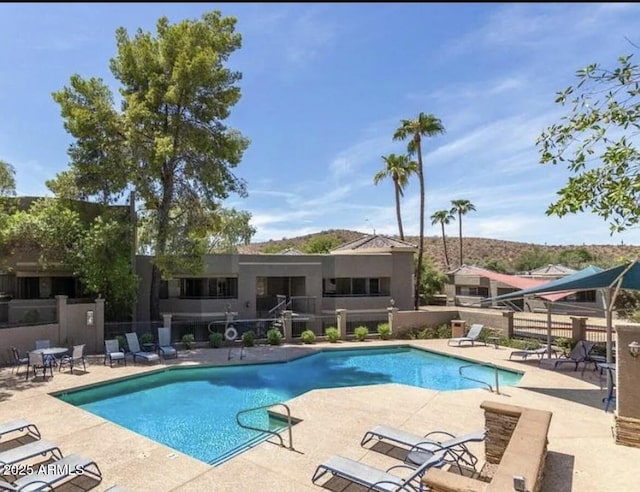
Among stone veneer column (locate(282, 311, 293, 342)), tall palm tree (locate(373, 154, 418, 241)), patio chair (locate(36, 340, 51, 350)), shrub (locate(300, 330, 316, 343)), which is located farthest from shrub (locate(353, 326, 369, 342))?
tall palm tree (locate(373, 154, 418, 241))

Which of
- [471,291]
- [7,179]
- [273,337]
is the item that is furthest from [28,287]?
[471,291]

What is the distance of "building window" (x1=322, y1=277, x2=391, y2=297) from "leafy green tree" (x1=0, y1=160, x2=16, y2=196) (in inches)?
899

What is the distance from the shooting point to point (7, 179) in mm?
28625

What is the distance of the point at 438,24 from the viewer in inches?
230

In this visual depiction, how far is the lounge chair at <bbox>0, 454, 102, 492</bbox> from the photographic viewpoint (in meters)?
5.63

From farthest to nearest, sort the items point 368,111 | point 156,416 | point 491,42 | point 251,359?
point 368,111, point 251,359, point 156,416, point 491,42

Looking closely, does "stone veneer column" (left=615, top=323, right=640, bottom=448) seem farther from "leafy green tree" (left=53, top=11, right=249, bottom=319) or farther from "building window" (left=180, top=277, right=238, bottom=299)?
"building window" (left=180, top=277, right=238, bottom=299)

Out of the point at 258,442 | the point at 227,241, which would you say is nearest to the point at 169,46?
the point at 258,442

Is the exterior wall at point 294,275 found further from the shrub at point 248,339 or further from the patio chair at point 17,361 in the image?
the patio chair at point 17,361

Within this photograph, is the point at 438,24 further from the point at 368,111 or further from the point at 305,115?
the point at 305,115

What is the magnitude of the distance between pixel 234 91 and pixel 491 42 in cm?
1487

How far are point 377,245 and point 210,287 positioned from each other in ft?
36.8

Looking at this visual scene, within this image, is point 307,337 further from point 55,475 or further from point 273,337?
point 55,475

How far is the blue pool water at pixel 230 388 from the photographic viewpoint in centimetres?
942
